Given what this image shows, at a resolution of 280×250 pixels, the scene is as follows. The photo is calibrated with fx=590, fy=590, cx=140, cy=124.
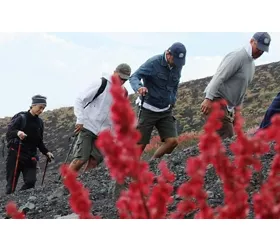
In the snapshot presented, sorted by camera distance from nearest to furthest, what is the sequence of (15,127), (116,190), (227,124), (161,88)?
(116,190) < (227,124) < (161,88) < (15,127)

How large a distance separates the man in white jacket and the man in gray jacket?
100 cm

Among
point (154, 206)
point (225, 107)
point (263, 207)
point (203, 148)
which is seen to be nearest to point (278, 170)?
point (263, 207)

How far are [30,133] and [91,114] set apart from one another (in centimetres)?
143

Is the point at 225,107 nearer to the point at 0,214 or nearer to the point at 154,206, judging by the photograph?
the point at 0,214

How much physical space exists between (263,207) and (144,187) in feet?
1.27

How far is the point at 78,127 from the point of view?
22.6 feet

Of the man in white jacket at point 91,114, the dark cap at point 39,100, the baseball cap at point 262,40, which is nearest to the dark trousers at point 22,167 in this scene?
the dark cap at point 39,100

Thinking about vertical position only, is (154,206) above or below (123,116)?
below

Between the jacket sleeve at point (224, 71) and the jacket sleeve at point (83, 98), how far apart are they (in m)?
1.29

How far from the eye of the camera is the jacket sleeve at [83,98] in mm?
6762

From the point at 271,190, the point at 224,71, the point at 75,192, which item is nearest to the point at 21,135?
the point at 224,71

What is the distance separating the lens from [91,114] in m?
6.94

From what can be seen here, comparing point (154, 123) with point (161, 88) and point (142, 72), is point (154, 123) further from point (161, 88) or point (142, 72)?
point (142, 72)

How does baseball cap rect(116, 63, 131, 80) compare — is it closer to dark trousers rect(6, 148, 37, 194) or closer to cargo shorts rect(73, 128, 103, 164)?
cargo shorts rect(73, 128, 103, 164)
